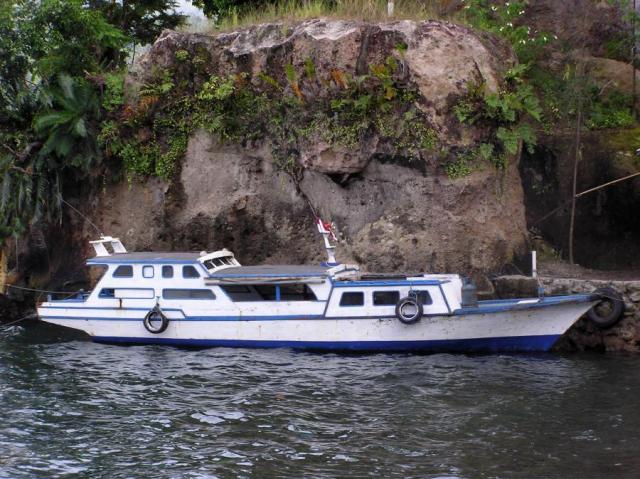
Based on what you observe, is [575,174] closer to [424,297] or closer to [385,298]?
[424,297]

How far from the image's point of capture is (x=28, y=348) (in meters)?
22.4

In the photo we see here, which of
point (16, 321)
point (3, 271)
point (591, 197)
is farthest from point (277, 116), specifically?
point (3, 271)

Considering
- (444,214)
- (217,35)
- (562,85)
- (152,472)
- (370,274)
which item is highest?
(217,35)

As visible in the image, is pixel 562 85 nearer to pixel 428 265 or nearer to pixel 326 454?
pixel 428 265

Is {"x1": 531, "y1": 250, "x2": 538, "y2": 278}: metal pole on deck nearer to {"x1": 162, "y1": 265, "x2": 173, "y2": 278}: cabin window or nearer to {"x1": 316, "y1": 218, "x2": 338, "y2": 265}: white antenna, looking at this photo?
{"x1": 316, "y1": 218, "x2": 338, "y2": 265}: white antenna

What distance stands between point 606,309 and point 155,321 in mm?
10906

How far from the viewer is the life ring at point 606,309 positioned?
20469mm

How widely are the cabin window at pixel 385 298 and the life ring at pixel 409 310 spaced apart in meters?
0.33

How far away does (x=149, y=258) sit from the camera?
22766mm

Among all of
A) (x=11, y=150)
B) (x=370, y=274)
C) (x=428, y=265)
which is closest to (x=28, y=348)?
(x=11, y=150)

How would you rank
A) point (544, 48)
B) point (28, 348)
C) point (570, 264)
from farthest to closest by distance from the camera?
point (544, 48) < point (570, 264) < point (28, 348)

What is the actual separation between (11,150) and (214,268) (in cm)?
823

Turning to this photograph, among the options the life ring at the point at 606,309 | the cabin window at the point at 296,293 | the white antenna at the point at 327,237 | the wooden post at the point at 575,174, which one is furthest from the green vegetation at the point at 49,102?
the life ring at the point at 606,309

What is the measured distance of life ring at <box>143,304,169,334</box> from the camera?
73.2 ft
